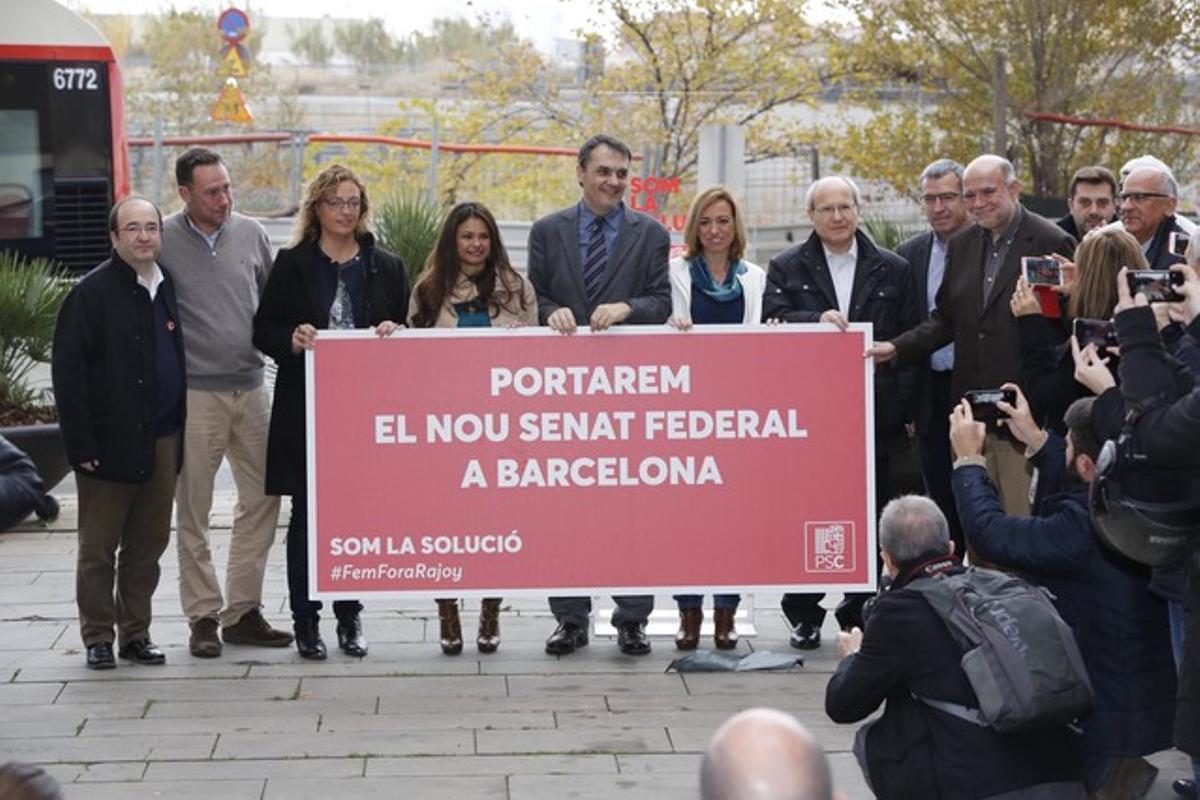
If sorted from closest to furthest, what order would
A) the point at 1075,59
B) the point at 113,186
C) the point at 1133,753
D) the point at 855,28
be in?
the point at 1133,753 < the point at 113,186 < the point at 1075,59 < the point at 855,28

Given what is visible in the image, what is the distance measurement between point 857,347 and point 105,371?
299cm

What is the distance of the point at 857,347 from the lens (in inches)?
333

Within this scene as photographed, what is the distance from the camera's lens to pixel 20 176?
63.9ft

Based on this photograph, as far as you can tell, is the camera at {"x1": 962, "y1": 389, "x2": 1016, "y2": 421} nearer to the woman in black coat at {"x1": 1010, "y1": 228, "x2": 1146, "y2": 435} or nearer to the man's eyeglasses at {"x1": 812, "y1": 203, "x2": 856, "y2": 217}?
the woman in black coat at {"x1": 1010, "y1": 228, "x2": 1146, "y2": 435}

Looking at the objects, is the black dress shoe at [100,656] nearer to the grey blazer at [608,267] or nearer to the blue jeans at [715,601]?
the grey blazer at [608,267]

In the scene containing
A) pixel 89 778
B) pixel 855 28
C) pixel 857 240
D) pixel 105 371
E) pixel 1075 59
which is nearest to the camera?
pixel 89 778

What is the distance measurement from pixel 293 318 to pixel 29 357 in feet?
15.7

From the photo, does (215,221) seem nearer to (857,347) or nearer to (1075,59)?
(857,347)

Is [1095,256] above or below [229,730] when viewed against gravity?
above

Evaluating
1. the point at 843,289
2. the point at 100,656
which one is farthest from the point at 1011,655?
the point at 100,656

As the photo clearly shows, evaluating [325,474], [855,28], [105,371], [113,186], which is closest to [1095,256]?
[325,474]

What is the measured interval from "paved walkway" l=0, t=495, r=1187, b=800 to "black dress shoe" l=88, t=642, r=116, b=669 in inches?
2.0

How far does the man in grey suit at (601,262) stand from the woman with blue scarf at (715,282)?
4.6 inches

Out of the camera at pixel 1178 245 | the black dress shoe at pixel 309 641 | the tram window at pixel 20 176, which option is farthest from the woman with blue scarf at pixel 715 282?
the tram window at pixel 20 176
